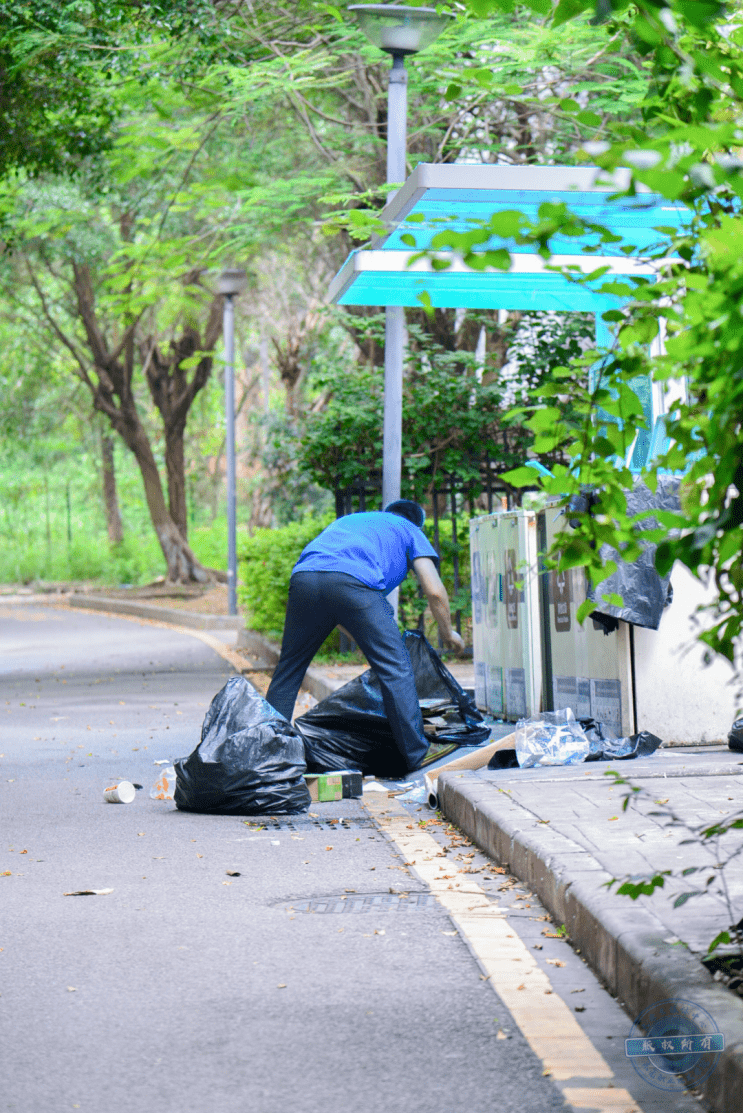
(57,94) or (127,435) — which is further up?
(57,94)

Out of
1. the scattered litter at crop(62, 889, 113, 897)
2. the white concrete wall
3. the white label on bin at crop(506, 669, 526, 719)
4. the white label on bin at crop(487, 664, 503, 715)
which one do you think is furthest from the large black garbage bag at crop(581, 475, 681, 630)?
the scattered litter at crop(62, 889, 113, 897)

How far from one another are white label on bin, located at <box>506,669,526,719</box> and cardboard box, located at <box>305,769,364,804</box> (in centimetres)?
228

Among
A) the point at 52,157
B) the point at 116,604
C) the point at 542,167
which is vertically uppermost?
the point at 52,157

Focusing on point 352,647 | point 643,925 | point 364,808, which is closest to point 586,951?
point 643,925

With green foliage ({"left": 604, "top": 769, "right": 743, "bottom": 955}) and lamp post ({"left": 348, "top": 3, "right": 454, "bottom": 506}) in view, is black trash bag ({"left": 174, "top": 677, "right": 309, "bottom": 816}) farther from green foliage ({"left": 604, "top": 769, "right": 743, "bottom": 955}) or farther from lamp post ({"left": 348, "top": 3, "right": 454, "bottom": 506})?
lamp post ({"left": 348, "top": 3, "right": 454, "bottom": 506})

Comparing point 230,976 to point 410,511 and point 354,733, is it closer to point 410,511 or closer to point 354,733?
point 354,733

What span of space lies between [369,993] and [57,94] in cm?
1233

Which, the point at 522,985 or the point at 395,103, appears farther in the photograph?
the point at 395,103

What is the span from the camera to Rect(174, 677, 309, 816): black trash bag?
6.96 m

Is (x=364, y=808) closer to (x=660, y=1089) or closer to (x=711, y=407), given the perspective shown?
(x=660, y=1089)

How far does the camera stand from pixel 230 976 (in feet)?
14.0

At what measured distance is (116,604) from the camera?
2827cm

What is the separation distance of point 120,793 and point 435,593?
80.0 inches

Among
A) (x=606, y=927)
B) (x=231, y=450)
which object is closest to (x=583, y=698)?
(x=606, y=927)
